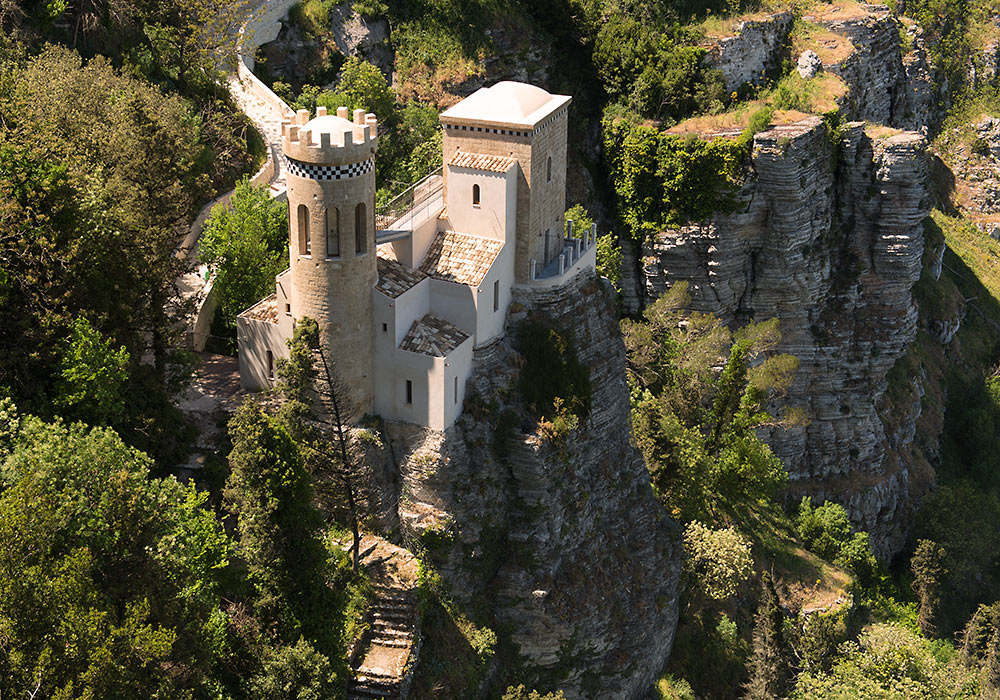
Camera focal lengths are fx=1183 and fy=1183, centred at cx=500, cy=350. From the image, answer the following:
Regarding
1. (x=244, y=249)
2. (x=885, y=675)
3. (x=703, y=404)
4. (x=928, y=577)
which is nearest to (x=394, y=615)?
(x=244, y=249)

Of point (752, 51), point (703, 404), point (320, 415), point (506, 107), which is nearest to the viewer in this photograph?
point (320, 415)

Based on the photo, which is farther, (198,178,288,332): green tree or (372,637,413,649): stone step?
(198,178,288,332): green tree

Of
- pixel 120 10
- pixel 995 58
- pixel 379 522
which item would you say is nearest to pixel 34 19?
pixel 120 10

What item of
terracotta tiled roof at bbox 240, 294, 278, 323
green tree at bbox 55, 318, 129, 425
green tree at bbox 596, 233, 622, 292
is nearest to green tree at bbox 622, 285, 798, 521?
green tree at bbox 596, 233, 622, 292

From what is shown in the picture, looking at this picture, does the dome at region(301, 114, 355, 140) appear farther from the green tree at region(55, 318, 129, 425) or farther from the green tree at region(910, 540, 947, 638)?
the green tree at region(910, 540, 947, 638)

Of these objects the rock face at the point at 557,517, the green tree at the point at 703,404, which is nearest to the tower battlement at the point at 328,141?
the rock face at the point at 557,517

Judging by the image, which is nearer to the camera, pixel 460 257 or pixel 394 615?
pixel 394 615

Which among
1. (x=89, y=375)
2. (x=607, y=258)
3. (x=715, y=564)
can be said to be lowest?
(x=715, y=564)

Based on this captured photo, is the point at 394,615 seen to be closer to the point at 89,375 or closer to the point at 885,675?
the point at 89,375

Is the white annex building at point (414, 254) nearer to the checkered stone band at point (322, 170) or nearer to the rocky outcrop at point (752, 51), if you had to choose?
the checkered stone band at point (322, 170)
